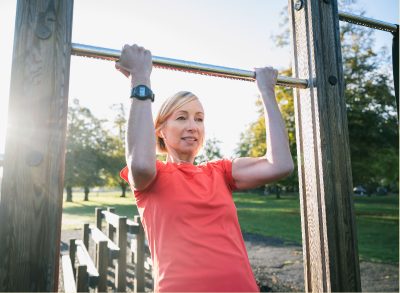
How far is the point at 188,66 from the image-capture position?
5.00ft

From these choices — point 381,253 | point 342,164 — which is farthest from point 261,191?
point 342,164

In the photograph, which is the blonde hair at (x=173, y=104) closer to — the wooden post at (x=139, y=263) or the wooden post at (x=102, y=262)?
the wooden post at (x=102, y=262)

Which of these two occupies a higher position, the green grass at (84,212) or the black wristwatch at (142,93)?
the black wristwatch at (142,93)

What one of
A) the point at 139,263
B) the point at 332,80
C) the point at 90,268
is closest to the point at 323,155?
the point at 332,80

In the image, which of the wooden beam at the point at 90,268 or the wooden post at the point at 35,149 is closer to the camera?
the wooden post at the point at 35,149

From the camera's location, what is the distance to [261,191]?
59.2 metres

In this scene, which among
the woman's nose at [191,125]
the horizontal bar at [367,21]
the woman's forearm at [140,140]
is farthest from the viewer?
the horizontal bar at [367,21]

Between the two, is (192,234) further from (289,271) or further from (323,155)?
(289,271)

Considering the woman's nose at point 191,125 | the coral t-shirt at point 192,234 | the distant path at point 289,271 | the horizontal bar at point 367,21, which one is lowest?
the distant path at point 289,271

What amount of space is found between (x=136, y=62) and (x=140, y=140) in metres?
0.34

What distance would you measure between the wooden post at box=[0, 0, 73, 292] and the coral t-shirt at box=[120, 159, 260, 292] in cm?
40

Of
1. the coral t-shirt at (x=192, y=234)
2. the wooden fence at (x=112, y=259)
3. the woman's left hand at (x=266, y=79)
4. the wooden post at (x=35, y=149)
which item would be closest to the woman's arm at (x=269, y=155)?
the woman's left hand at (x=266, y=79)

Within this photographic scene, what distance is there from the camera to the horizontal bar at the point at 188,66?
1.37m

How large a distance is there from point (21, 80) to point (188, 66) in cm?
67
